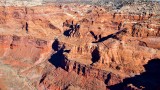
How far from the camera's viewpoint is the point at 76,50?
66750 millimetres

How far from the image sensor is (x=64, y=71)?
66250 mm

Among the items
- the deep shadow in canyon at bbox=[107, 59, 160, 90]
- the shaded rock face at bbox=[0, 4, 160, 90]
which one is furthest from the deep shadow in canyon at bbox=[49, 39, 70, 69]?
the deep shadow in canyon at bbox=[107, 59, 160, 90]

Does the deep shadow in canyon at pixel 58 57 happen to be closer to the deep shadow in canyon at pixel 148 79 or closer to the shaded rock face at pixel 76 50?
the shaded rock face at pixel 76 50

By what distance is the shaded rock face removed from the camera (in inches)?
2395

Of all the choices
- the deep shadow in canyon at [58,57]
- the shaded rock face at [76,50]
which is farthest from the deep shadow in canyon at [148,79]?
the deep shadow in canyon at [58,57]

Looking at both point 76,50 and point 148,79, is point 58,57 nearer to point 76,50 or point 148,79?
point 76,50

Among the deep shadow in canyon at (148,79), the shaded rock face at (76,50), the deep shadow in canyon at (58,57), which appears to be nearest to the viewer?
the deep shadow in canyon at (148,79)

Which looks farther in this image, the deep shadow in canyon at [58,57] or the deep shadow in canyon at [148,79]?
the deep shadow in canyon at [58,57]

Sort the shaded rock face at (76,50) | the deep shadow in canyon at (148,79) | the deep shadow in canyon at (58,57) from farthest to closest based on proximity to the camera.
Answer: the deep shadow in canyon at (58,57) < the shaded rock face at (76,50) < the deep shadow in canyon at (148,79)

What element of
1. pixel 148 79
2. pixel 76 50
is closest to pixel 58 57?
pixel 76 50

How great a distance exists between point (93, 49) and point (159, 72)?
13.2 m

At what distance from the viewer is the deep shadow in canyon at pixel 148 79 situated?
183ft

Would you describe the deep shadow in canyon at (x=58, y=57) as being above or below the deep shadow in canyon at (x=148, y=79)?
below

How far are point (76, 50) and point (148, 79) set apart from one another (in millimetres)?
15733
